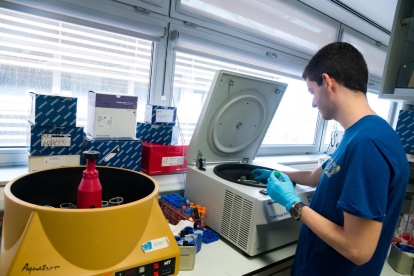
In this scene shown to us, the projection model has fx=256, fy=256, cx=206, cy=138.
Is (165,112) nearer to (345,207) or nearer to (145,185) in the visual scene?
(145,185)

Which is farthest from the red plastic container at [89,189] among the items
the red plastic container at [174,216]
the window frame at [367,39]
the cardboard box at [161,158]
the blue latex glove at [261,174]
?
the window frame at [367,39]

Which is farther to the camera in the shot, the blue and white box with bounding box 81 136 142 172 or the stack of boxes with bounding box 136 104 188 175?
the stack of boxes with bounding box 136 104 188 175

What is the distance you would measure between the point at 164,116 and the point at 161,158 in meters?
0.27

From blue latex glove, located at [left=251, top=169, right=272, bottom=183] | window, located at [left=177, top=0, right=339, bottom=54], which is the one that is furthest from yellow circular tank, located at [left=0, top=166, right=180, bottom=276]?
window, located at [left=177, top=0, right=339, bottom=54]

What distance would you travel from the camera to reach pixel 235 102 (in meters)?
1.50

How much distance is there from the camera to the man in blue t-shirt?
0.80 m

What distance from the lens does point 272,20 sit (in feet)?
7.59

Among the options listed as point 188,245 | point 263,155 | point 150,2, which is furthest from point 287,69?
point 188,245

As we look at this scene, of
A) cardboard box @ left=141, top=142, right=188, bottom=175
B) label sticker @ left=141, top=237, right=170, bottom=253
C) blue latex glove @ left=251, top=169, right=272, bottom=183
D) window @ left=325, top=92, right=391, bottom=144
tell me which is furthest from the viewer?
window @ left=325, top=92, right=391, bottom=144

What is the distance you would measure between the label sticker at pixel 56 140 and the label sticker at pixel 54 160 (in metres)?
0.06

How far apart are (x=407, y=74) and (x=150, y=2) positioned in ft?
6.15

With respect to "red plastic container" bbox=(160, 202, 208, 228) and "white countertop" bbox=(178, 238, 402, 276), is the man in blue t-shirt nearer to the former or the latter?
"white countertop" bbox=(178, 238, 402, 276)

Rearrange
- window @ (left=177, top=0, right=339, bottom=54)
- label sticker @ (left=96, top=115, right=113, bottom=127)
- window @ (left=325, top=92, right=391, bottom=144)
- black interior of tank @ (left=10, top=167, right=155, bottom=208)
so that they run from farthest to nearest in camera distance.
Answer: window @ (left=325, top=92, right=391, bottom=144)
window @ (left=177, top=0, right=339, bottom=54)
label sticker @ (left=96, top=115, right=113, bottom=127)
black interior of tank @ (left=10, top=167, right=155, bottom=208)

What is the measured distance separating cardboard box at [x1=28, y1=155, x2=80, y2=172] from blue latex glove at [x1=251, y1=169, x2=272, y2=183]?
997 mm
